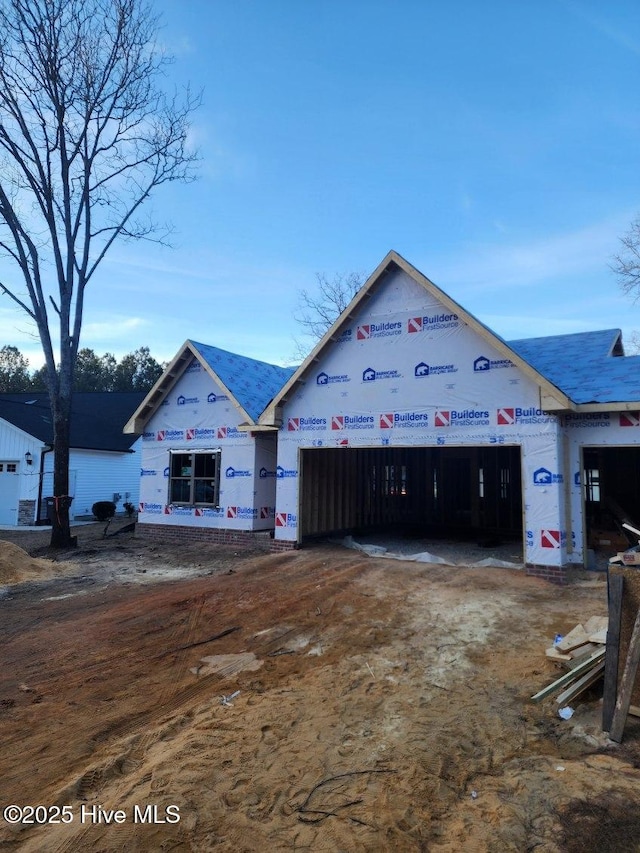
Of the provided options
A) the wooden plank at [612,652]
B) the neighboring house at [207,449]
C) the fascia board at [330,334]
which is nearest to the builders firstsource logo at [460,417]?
the fascia board at [330,334]

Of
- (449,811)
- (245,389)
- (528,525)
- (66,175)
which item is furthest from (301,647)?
(66,175)

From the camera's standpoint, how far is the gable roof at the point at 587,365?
33.3ft

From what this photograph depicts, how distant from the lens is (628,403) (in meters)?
9.50

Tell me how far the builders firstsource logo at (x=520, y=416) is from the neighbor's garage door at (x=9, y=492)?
2017cm

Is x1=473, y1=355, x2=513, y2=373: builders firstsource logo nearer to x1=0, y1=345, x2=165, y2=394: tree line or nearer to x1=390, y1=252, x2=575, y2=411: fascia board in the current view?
x1=390, y1=252, x2=575, y2=411: fascia board

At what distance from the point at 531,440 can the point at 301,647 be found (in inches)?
244

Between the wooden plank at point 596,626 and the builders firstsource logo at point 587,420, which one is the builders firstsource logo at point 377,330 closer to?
the builders firstsource logo at point 587,420

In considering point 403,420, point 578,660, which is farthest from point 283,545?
point 578,660

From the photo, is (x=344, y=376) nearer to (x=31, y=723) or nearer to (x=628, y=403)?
(x=628, y=403)

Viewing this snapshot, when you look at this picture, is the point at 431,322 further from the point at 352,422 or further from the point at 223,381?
the point at 223,381

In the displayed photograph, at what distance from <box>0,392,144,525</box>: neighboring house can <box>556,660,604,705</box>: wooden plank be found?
862 inches

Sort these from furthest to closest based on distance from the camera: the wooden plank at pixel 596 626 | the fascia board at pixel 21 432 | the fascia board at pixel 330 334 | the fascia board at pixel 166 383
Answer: the fascia board at pixel 21 432, the fascia board at pixel 166 383, the fascia board at pixel 330 334, the wooden plank at pixel 596 626

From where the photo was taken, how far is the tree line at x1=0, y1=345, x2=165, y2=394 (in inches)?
2094

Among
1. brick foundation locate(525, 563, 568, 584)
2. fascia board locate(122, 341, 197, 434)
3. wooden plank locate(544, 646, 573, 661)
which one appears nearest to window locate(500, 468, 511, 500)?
brick foundation locate(525, 563, 568, 584)
